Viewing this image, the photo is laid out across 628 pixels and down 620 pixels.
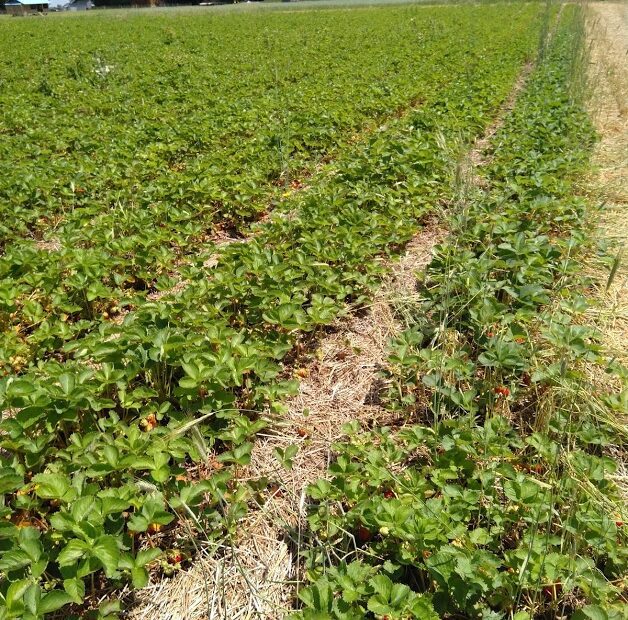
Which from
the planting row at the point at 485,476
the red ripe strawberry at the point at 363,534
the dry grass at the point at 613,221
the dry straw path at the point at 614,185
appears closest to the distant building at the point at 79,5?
the dry straw path at the point at 614,185

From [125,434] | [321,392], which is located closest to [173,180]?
[321,392]

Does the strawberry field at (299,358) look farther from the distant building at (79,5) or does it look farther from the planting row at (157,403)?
the distant building at (79,5)

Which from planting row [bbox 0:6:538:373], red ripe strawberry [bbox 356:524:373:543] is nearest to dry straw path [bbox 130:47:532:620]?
red ripe strawberry [bbox 356:524:373:543]

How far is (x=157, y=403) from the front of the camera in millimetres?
2639

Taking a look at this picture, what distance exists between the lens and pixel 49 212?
501cm

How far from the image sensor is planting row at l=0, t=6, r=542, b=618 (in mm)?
1756

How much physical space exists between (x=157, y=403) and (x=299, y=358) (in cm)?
98

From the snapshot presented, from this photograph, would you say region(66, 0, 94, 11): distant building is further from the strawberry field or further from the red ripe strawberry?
the red ripe strawberry

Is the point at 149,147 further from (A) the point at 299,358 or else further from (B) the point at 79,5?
(B) the point at 79,5

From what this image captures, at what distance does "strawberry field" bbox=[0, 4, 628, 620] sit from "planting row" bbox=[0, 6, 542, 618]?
14 mm

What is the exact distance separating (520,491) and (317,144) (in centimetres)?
584

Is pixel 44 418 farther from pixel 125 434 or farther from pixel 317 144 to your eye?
pixel 317 144

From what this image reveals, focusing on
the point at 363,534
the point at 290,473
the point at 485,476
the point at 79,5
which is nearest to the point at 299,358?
the point at 290,473

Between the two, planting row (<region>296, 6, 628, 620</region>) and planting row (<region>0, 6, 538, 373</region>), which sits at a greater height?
planting row (<region>0, 6, 538, 373</region>)
